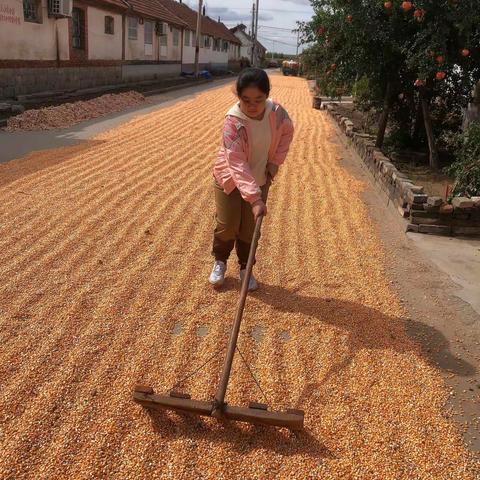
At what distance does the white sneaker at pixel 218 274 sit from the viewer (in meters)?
3.87

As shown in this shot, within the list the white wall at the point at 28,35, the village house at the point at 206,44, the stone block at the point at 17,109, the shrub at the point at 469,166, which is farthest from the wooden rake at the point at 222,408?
the village house at the point at 206,44

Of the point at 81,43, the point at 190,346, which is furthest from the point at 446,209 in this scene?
the point at 81,43

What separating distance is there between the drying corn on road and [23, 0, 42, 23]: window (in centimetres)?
1062

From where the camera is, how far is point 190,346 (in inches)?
123

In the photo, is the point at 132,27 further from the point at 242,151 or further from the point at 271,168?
the point at 242,151

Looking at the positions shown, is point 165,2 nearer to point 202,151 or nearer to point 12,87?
point 12,87

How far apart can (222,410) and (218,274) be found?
1585 mm

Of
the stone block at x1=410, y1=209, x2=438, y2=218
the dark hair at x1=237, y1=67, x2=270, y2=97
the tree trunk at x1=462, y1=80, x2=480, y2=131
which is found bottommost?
the stone block at x1=410, y1=209, x2=438, y2=218

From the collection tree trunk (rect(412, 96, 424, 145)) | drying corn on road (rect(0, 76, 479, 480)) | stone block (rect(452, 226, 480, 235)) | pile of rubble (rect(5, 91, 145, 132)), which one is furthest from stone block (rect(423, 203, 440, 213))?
pile of rubble (rect(5, 91, 145, 132))

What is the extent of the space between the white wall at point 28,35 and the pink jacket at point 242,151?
12109mm

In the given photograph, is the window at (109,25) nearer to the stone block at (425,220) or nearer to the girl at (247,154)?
the stone block at (425,220)

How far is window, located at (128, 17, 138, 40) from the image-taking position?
73.3ft

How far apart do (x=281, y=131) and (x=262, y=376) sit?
160cm

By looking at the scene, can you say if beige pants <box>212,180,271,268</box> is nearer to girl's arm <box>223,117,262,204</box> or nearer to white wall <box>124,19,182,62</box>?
girl's arm <box>223,117,262,204</box>
